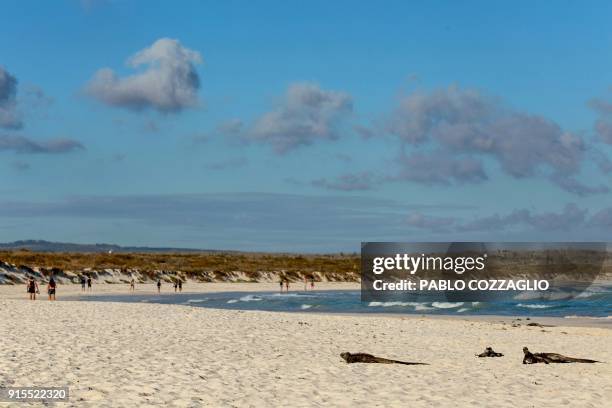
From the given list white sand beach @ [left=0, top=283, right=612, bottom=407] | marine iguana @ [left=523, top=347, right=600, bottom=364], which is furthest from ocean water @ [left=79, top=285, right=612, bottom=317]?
marine iguana @ [left=523, top=347, right=600, bottom=364]

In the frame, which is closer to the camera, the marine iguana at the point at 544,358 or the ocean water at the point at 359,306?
the marine iguana at the point at 544,358

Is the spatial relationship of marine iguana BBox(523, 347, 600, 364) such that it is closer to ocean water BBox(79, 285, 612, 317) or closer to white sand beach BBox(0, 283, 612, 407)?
white sand beach BBox(0, 283, 612, 407)

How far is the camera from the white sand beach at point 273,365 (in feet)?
50.9

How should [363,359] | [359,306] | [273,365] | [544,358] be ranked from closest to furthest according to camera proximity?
[273,365] → [363,359] → [544,358] → [359,306]

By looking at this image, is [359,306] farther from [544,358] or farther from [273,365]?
[273,365]

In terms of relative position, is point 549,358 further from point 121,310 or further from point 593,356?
point 121,310

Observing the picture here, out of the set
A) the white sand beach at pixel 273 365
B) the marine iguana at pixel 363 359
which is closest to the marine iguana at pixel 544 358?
the white sand beach at pixel 273 365

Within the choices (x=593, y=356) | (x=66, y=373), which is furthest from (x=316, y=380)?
(x=593, y=356)

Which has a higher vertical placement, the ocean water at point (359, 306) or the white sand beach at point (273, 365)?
the white sand beach at point (273, 365)

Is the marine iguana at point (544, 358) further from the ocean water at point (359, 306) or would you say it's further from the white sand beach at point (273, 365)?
the ocean water at point (359, 306)

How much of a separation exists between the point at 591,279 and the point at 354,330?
134545 mm

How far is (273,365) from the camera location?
19.8m

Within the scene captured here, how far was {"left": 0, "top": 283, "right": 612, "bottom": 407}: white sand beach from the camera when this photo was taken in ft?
50.9

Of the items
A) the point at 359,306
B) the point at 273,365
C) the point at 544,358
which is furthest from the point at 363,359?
the point at 359,306
